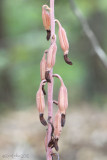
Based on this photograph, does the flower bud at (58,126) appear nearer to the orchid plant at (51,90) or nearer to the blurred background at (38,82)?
the orchid plant at (51,90)

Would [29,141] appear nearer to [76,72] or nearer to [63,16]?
[76,72]

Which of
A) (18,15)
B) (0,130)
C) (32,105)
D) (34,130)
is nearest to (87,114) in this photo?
(34,130)

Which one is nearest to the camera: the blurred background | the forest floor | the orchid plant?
the orchid plant

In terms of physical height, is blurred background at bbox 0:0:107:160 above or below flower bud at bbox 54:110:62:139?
above

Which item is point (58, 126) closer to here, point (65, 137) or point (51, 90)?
point (51, 90)

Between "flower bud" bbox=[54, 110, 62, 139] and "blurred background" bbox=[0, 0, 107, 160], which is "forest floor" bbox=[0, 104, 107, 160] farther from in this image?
"flower bud" bbox=[54, 110, 62, 139]

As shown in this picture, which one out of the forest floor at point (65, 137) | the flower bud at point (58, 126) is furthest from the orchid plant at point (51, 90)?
the forest floor at point (65, 137)

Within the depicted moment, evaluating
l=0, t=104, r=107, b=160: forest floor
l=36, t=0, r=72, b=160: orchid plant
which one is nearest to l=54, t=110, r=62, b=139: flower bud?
l=36, t=0, r=72, b=160: orchid plant

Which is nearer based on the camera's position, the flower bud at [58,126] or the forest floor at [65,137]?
the flower bud at [58,126]

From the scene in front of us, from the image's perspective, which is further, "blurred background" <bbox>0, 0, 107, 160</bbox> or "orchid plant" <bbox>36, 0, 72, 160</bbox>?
"blurred background" <bbox>0, 0, 107, 160</bbox>
